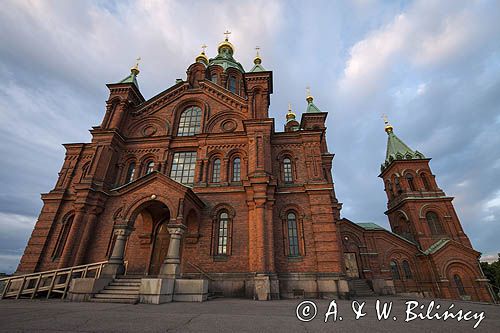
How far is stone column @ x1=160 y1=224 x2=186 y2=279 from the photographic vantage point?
1005 cm

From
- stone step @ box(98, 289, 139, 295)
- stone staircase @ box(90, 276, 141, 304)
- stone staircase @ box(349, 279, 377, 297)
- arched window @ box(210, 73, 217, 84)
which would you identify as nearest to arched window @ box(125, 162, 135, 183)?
stone staircase @ box(90, 276, 141, 304)

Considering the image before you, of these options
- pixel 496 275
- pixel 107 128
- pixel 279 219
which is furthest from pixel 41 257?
pixel 496 275

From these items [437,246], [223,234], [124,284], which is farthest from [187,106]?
[437,246]

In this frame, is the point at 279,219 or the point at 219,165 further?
the point at 219,165

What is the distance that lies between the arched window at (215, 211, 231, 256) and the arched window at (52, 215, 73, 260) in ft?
31.7

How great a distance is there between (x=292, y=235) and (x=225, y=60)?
959 inches

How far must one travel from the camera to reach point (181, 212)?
1150 cm

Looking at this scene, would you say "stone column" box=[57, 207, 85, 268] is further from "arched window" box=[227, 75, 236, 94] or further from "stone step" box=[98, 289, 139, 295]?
"arched window" box=[227, 75, 236, 94]

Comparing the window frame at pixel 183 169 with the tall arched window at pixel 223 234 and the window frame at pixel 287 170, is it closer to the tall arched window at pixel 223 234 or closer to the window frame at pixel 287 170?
the tall arched window at pixel 223 234

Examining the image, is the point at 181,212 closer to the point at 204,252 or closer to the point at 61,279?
the point at 204,252

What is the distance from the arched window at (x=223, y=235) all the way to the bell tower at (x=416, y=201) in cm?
2253

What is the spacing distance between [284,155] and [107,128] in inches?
516

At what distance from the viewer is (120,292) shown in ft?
32.3

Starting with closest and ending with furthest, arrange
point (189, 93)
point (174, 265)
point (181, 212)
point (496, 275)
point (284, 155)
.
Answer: point (174, 265) → point (181, 212) → point (284, 155) → point (189, 93) → point (496, 275)
